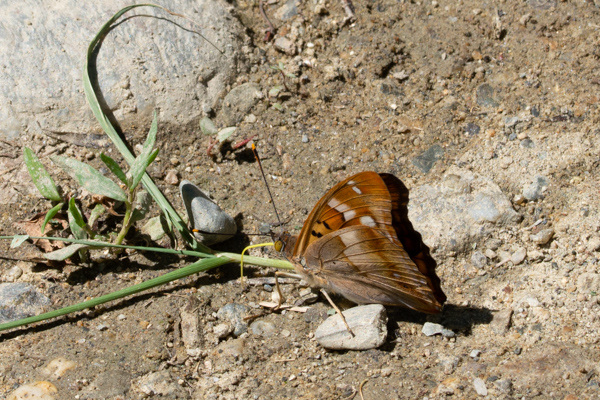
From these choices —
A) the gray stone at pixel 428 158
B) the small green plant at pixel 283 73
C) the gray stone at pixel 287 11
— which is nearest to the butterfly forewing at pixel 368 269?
the gray stone at pixel 428 158

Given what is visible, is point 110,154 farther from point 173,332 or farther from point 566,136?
point 566,136

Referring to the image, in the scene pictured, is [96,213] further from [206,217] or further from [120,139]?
[206,217]

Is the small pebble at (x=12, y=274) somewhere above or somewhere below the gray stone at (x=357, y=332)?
above

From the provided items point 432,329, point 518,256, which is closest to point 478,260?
point 518,256

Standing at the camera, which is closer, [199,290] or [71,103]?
[199,290]

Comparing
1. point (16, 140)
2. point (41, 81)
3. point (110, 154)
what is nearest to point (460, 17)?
point (110, 154)

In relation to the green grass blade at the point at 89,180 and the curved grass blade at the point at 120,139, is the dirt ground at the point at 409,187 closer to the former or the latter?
the curved grass blade at the point at 120,139
